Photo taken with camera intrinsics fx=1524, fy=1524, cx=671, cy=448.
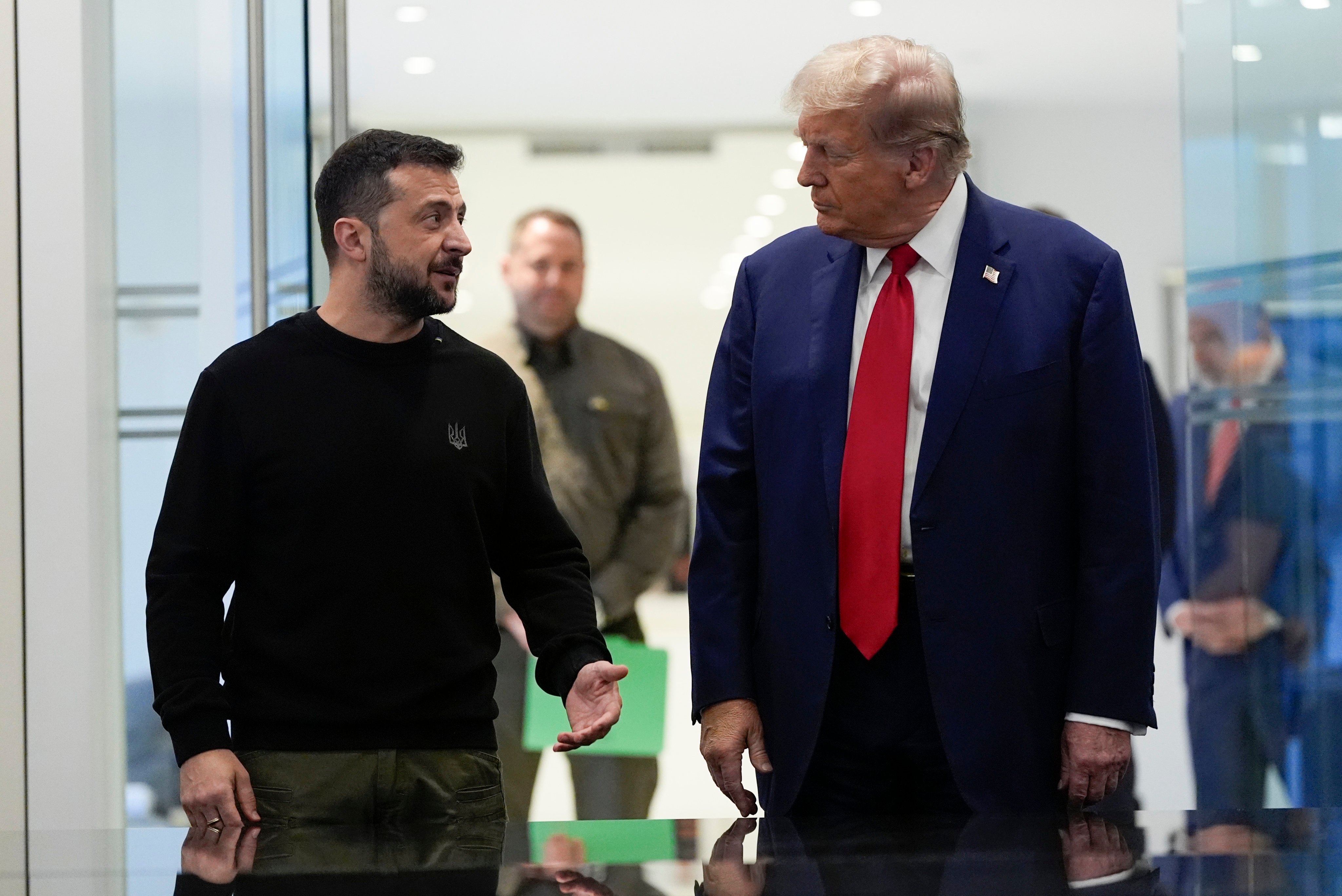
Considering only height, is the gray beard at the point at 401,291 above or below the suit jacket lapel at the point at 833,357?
above

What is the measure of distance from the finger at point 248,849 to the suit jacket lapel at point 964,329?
2.78ft

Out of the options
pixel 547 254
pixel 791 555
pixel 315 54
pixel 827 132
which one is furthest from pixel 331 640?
pixel 547 254

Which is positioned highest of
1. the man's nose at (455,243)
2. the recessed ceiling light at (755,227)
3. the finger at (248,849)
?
the recessed ceiling light at (755,227)

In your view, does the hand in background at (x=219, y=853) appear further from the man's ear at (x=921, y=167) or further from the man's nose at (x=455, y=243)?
the man's ear at (x=921, y=167)

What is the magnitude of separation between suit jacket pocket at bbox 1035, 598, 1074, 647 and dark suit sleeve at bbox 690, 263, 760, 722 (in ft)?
1.20

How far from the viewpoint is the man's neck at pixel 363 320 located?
1.97 m

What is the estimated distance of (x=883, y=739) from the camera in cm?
185

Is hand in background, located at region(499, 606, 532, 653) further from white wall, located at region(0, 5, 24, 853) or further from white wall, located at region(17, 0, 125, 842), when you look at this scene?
white wall, located at region(0, 5, 24, 853)

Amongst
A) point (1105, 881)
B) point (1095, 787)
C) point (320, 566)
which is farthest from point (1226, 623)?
point (1105, 881)

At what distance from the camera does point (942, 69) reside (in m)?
1.95

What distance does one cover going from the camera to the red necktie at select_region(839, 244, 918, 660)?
1.83 m

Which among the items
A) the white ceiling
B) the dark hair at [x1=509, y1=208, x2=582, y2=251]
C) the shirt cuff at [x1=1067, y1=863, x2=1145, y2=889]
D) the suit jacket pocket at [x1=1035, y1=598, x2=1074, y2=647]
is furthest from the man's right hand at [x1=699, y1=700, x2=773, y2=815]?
the white ceiling

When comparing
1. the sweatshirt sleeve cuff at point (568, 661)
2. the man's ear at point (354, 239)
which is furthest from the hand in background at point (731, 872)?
the man's ear at point (354, 239)

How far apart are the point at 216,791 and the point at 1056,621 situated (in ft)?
3.33
